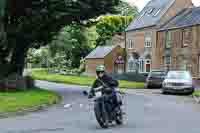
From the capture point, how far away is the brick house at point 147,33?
2482 inches

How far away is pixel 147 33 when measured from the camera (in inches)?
2542

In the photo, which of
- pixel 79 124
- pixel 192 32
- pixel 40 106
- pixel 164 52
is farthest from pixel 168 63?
pixel 79 124

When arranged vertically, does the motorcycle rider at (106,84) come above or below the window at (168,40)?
below

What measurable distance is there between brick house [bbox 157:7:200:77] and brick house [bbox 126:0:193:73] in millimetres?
1896

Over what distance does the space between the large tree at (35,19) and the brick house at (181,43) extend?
65.5 feet

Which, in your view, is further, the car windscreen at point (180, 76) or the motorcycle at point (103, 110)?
the car windscreen at point (180, 76)

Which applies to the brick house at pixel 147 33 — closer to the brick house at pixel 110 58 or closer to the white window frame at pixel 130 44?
the white window frame at pixel 130 44

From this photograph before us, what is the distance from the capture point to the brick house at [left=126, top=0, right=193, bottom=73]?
207 feet

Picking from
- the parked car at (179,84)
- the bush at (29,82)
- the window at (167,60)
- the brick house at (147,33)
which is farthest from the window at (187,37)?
the bush at (29,82)

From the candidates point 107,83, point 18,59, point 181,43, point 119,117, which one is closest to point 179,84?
point 18,59

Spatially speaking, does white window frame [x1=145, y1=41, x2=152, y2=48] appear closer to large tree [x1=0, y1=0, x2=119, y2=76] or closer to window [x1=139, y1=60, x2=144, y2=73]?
window [x1=139, y1=60, x2=144, y2=73]

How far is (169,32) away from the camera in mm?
57281

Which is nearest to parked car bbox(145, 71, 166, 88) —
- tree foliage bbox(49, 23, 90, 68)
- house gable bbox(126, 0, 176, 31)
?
house gable bbox(126, 0, 176, 31)

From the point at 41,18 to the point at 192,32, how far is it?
26133mm
